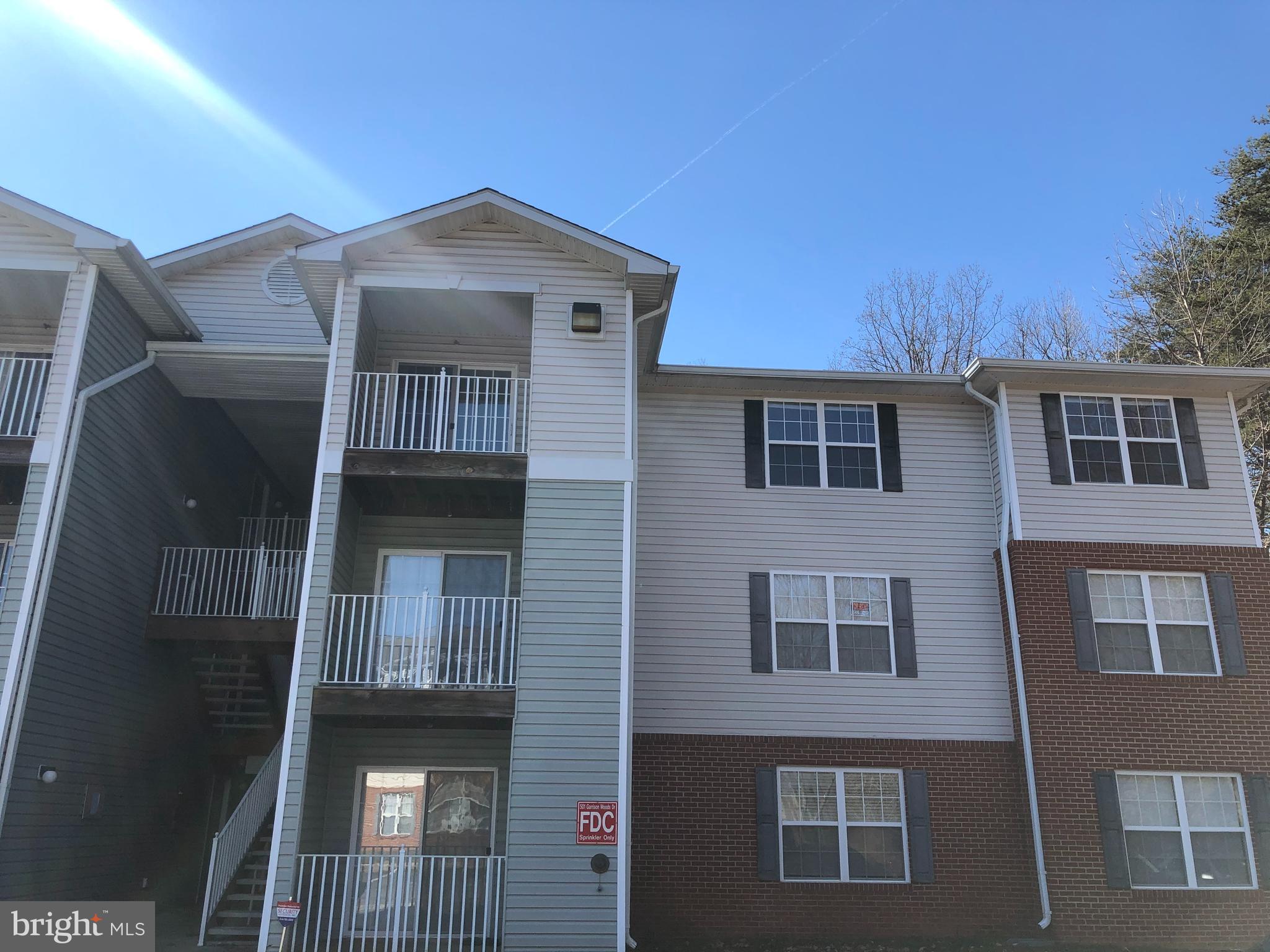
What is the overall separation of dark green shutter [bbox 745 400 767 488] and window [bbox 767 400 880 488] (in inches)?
4.0

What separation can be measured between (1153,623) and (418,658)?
9.21 metres

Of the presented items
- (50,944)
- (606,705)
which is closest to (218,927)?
(50,944)

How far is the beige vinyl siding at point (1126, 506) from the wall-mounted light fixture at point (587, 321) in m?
5.84

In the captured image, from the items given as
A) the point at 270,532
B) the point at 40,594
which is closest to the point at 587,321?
the point at 40,594

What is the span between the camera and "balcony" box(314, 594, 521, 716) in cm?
1050

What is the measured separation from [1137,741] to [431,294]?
1027 cm

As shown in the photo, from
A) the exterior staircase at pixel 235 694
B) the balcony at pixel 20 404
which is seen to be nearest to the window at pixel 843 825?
the exterior staircase at pixel 235 694

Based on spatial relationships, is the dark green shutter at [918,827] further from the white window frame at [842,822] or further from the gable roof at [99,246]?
the gable roof at [99,246]

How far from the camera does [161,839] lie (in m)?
13.6

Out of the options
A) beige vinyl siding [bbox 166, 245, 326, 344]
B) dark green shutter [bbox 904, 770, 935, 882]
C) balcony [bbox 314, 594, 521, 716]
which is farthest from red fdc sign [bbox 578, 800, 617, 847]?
beige vinyl siding [bbox 166, 245, 326, 344]

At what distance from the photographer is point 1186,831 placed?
12.0m

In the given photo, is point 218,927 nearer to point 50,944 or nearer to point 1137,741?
point 50,944

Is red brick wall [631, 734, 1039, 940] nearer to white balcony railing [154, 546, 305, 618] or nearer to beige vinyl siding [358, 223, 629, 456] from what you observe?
beige vinyl siding [358, 223, 629, 456]

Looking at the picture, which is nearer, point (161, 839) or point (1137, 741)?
point (1137, 741)
